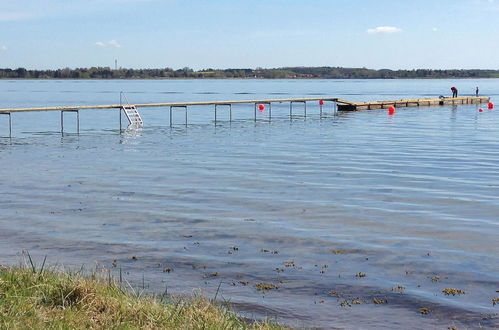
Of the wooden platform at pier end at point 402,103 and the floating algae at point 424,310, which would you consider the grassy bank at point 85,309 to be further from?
the wooden platform at pier end at point 402,103

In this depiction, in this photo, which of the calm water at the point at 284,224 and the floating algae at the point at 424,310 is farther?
the calm water at the point at 284,224

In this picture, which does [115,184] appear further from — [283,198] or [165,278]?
[165,278]

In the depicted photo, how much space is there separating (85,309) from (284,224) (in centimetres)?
839

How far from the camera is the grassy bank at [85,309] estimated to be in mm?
6656

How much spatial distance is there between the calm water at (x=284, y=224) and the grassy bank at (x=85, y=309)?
6.40 ft

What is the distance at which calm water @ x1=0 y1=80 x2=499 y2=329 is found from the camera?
1029 cm

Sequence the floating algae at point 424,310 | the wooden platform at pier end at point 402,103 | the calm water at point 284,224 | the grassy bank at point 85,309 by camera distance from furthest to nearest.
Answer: the wooden platform at pier end at point 402,103, the calm water at point 284,224, the floating algae at point 424,310, the grassy bank at point 85,309

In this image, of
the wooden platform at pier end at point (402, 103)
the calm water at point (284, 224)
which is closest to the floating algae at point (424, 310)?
the calm water at point (284, 224)

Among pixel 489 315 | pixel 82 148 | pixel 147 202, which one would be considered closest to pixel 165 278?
pixel 489 315

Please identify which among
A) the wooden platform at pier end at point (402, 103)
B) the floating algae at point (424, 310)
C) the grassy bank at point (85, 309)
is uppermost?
the wooden platform at pier end at point (402, 103)

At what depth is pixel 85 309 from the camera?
721 centimetres

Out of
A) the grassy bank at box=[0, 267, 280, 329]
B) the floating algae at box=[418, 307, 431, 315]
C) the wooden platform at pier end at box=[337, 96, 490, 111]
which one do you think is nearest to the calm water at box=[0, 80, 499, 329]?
the floating algae at box=[418, 307, 431, 315]

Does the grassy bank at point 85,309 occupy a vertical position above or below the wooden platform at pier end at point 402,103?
below

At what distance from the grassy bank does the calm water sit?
195cm
